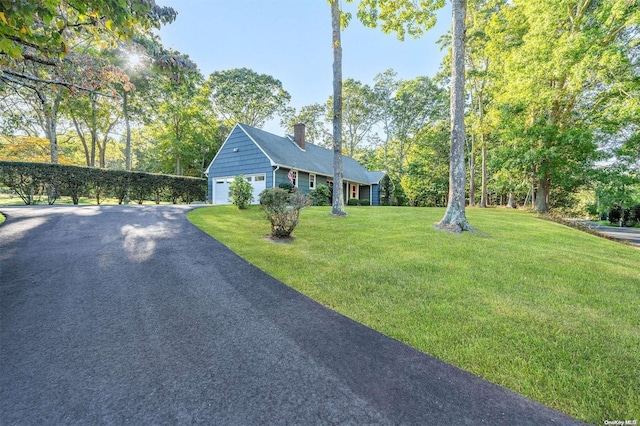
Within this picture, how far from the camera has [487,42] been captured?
55.1 ft

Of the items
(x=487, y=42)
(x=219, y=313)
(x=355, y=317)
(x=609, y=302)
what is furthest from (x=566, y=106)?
(x=219, y=313)

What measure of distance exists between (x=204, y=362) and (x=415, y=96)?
31.5 meters

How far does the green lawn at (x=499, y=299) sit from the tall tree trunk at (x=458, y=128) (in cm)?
79

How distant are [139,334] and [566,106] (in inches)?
814

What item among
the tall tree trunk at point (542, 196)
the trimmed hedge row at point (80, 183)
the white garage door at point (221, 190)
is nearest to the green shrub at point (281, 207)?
the trimmed hedge row at point (80, 183)

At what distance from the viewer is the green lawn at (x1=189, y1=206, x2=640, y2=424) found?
84.0 inches

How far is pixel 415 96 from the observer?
91.3 feet

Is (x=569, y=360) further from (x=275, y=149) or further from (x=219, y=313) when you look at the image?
(x=275, y=149)

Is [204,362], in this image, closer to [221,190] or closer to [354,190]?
[221,190]

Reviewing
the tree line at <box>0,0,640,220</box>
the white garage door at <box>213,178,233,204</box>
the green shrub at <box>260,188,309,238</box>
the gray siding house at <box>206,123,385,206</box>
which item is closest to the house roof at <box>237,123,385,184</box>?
the gray siding house at <box>206,123,385,206</box>

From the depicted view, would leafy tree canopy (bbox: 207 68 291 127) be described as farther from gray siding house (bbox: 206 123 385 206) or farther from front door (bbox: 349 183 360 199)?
front door (bbox: 349 183 360 199)

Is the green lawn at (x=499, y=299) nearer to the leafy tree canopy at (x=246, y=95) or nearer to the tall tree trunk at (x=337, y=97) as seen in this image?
the tall tree trunk at (x=337, y=97)

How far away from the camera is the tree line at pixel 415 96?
15.1 feet

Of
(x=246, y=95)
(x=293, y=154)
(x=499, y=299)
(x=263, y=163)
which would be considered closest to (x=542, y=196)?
(x=293, y=154)
